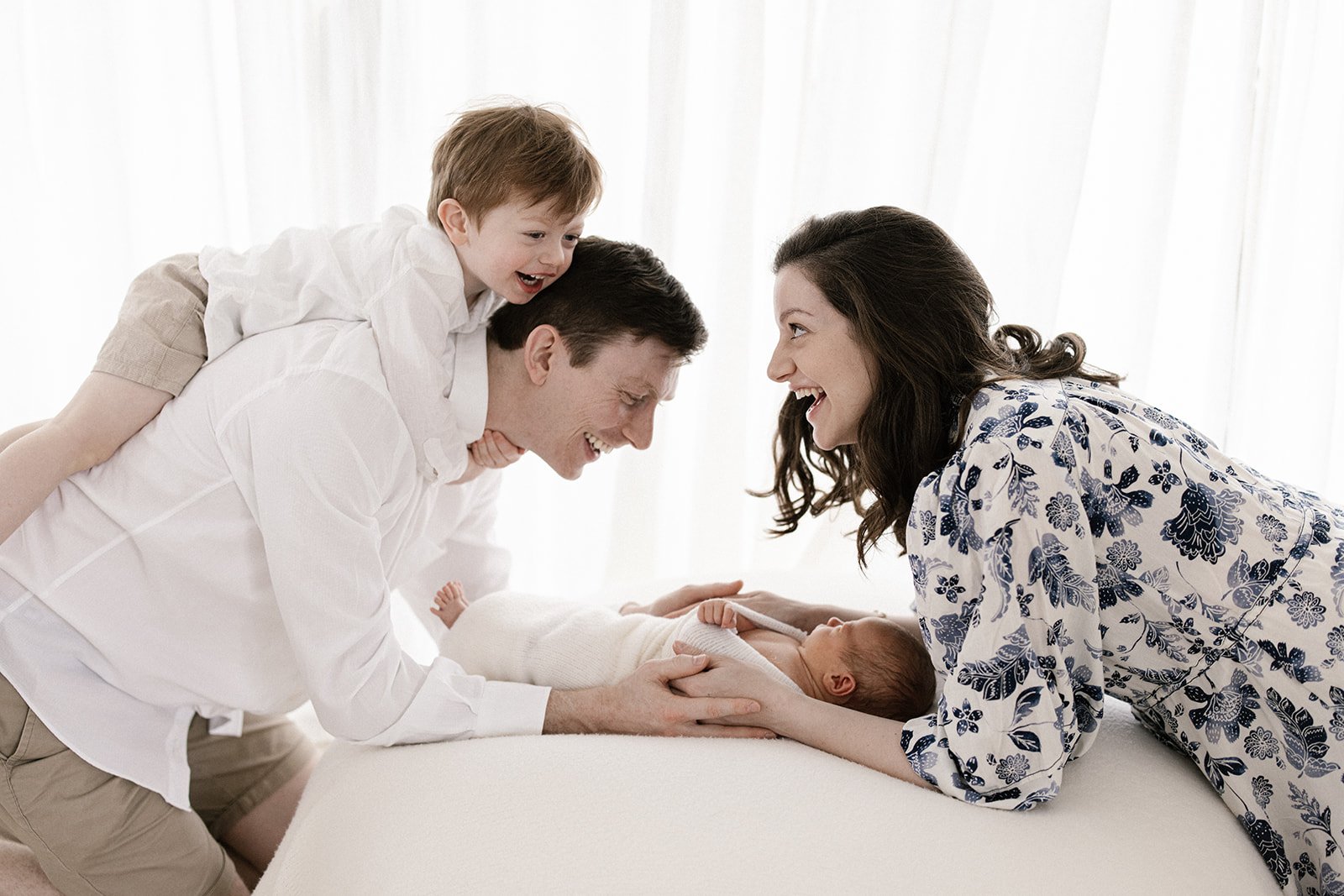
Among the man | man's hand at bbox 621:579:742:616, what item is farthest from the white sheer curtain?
the man

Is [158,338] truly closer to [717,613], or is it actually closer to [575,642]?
[575,642]

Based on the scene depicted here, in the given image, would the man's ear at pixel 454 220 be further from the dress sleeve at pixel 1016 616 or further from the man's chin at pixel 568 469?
the dress sleeve at pixel 1016 616

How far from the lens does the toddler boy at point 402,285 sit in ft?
5.02

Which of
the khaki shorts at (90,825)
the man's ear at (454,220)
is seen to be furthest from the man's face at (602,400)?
the khaki shorts at (90,825)

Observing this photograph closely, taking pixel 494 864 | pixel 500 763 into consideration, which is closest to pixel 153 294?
pixel 500 763

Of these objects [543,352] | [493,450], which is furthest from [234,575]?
[543,352]

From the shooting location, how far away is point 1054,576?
4.17 ft

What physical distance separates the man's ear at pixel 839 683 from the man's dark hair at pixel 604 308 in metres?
0.59

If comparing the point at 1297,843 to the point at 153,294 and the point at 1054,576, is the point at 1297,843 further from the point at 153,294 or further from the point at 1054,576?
the point at 153,294

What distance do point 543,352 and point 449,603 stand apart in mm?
525

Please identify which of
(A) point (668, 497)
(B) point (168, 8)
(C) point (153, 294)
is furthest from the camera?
(A) point (668, 497)

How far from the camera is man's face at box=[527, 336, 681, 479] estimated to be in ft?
5.64

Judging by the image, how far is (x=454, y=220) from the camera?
1.63 meters

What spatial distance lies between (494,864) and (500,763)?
0.20 meters
